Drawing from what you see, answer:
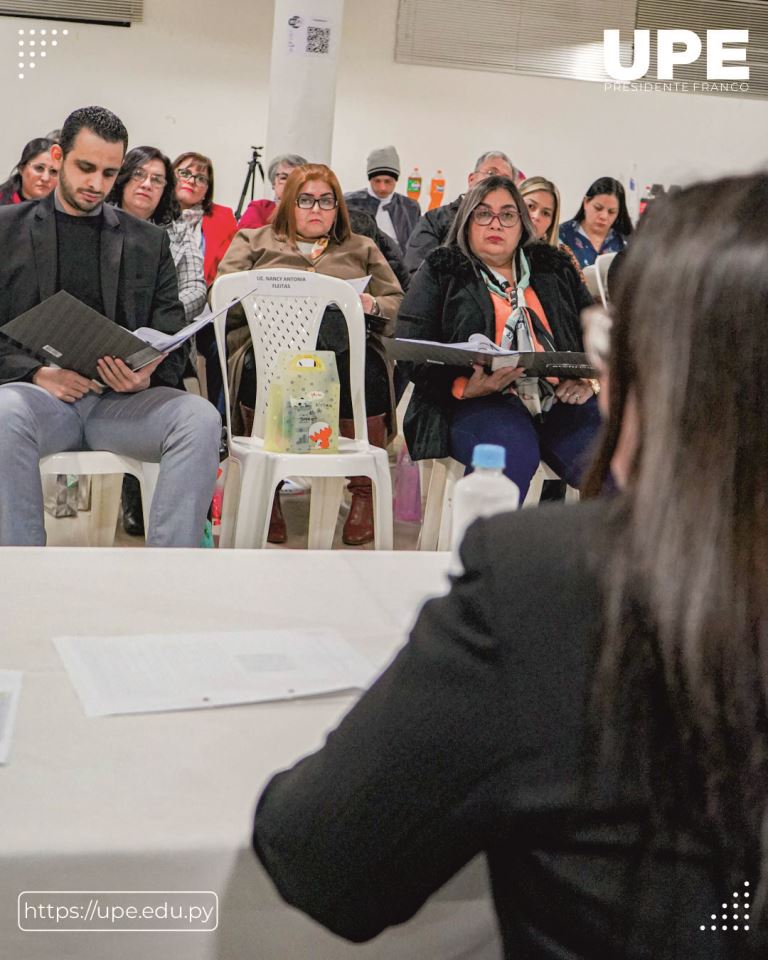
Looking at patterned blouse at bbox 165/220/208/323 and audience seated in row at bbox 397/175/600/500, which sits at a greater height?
patterned blouse at bbox 165/220/208/323

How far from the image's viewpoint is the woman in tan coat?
3.28 meters

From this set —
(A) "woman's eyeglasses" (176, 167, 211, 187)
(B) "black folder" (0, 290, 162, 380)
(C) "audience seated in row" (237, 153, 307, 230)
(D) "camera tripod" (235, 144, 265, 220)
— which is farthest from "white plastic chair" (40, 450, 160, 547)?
(D) "camera tripod" (235, 144, 265, 220)

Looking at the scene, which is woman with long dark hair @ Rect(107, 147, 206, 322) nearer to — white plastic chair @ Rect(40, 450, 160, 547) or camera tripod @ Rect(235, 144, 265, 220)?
white plastic chair @ Rect(40, 450, 160, 547)

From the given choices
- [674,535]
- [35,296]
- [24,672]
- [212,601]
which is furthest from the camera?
[35,296]

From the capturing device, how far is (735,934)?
1.63 feet

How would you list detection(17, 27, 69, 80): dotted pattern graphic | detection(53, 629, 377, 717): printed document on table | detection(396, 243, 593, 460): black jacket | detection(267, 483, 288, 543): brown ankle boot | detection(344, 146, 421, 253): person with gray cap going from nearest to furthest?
detection(53, 629, 377, 717): printed document on table, detection(396, 243, 593, 460): black jacket, detection(267, 483, 288, 543): brown ankle boot, detection(344, 146, 421, 253): person with gray cap, detection(17, 27, 69, 80): dotted pattern graphic

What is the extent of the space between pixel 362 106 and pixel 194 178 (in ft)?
11.0

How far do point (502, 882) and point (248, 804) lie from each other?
9.1 inches

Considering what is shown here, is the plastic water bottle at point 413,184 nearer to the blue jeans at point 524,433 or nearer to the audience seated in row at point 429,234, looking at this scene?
the audience seated in row at point 429,234

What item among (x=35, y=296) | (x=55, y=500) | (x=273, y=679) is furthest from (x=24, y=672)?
(x=55, y=500)

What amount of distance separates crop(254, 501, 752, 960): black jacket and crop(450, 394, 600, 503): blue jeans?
208 centimetres

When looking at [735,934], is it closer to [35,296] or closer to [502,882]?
[502,882]

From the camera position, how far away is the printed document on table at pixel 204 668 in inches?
33.9

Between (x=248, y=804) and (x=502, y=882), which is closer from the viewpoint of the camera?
(x=502, y=882)
